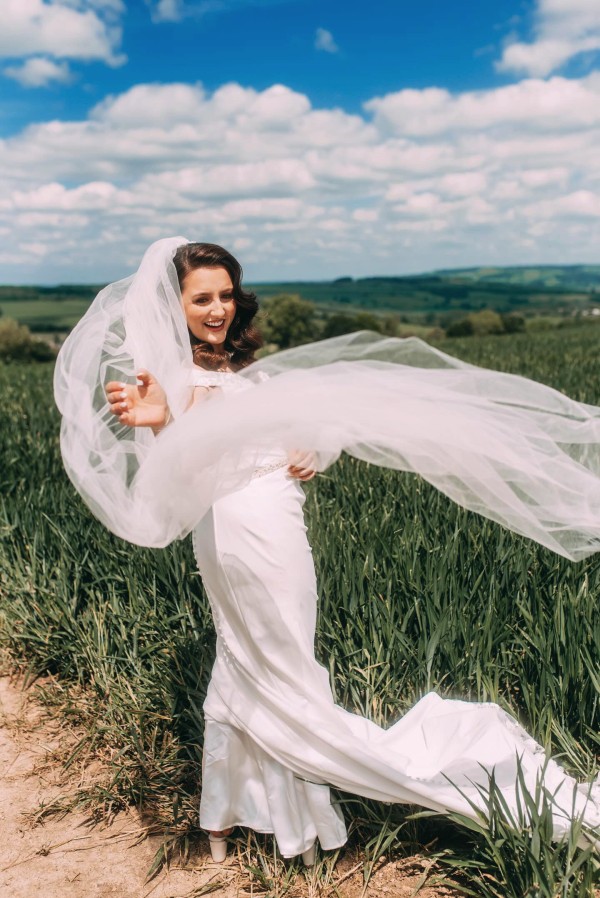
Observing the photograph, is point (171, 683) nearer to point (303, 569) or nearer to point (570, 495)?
point (303, 569)

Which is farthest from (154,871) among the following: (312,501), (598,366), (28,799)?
(598,366)

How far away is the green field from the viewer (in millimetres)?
2545

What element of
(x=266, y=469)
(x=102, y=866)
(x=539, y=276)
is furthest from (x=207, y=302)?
(x=539, y=276)

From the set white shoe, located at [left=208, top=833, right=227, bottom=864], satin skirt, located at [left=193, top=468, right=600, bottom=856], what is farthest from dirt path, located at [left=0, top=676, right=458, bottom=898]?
satin skirt, located at [left=193, top=468, right=600, bottom=856]

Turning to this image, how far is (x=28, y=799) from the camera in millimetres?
3053

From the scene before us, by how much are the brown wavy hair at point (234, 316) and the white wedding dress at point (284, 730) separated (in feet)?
0.68

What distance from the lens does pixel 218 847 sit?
2574mm

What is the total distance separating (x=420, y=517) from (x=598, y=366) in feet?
30.6

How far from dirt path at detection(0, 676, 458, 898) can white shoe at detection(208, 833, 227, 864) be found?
0.03 metres

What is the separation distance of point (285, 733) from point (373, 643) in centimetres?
69

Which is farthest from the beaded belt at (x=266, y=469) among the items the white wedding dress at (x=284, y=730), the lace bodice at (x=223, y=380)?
the lace bodice at (x=223, y=380)

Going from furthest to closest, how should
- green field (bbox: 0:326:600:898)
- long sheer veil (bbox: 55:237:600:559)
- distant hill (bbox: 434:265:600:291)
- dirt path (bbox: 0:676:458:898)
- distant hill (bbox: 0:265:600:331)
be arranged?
distant hill (bbox: 434:265:600:291) → distant hill (bbox: 0:265:600:331) → green field (bbox: 0:326:600:898) → dirt path (bbox: 0:676:458:898) → long sheer veil (bbox: 55:237:600:559)

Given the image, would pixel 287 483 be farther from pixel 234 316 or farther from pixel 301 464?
pixel 234 316

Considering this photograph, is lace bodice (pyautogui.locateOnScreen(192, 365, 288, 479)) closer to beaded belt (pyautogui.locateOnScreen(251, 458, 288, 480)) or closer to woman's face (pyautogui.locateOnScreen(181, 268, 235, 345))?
beaded belt (pyautogui.locateOnScreen(251, 458, 288, 480))
